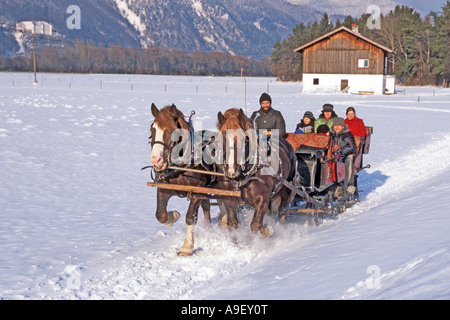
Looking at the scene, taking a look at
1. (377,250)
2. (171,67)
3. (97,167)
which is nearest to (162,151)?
(377,250)

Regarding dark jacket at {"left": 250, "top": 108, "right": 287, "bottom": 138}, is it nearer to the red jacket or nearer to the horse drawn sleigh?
the horse drawn sleigh

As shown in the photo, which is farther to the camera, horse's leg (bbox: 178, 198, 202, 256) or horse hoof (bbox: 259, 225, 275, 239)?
horse hoof (bbox: 259, 225, 275, 239)

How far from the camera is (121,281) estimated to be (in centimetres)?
594

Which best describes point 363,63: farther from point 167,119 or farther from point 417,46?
point 167,119

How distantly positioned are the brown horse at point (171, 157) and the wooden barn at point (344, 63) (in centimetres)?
4885

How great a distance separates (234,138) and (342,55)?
50.0 meters

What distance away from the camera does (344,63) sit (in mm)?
54188

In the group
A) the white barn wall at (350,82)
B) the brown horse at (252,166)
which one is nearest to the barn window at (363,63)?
the white barn wall at (350,82)

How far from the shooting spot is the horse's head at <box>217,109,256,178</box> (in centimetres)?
636

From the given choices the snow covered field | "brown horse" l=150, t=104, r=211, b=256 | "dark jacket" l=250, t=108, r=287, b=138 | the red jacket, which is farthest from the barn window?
"brown horse" l=150, t=104, r=211, b=256

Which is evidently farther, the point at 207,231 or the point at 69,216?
the point at 69,216

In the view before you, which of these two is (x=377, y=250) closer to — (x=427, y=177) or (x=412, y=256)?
(x=412, y=256)
